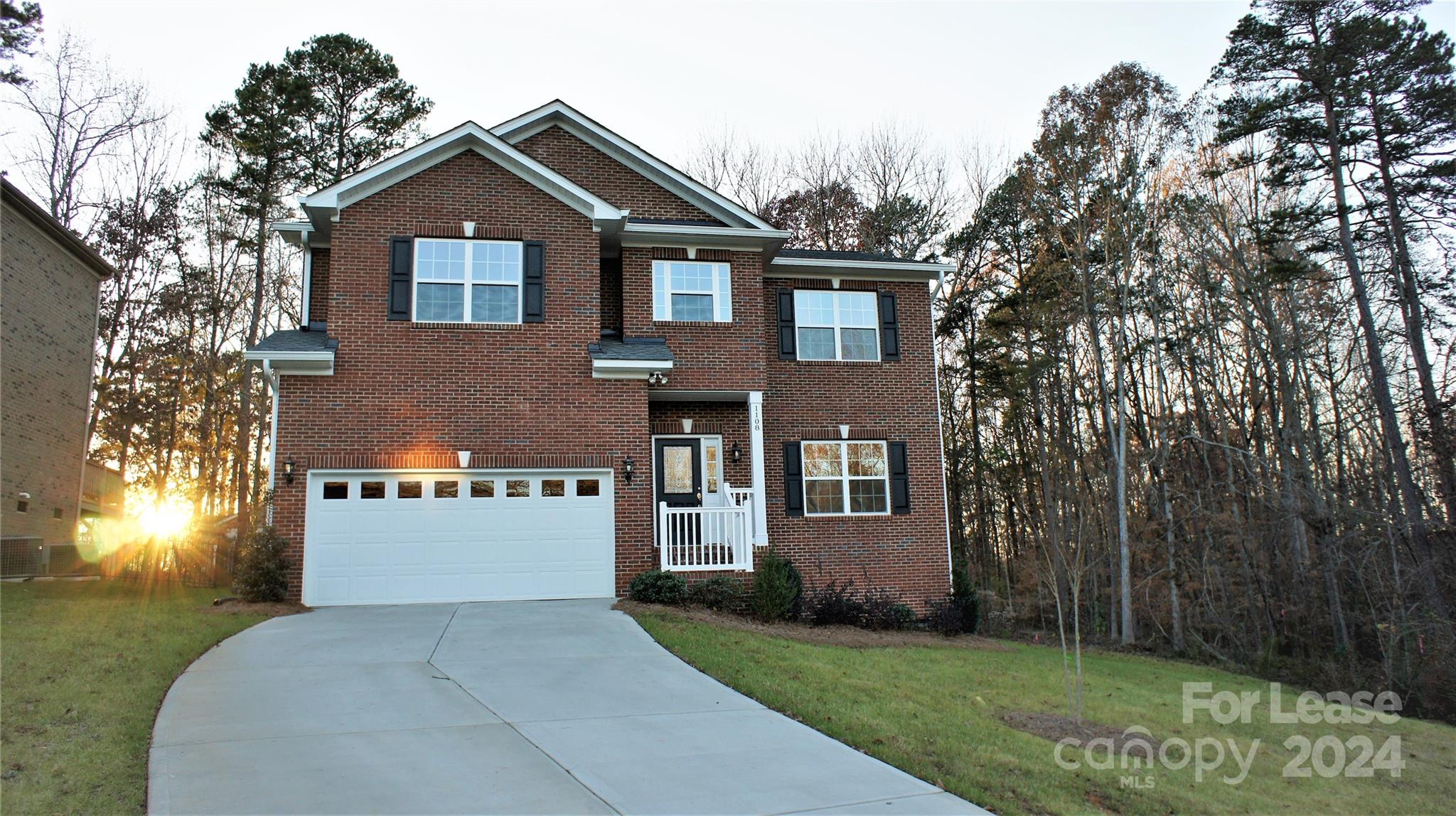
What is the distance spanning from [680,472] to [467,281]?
4.87 meters

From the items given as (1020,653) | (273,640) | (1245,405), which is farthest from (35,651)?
(1245,405)

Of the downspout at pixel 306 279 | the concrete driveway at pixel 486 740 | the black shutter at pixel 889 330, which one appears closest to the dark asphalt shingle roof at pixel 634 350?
the black shutter at pixel 889 330

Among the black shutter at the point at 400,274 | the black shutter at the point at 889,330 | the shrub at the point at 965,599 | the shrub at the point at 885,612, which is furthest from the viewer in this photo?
the black shutter at the point at 889,330

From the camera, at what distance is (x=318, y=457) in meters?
13.2

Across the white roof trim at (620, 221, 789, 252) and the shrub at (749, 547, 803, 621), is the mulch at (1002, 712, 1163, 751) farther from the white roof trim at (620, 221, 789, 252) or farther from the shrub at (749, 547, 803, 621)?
the white roof trim at (620, 221, 789, 252)

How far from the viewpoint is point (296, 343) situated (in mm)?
13375

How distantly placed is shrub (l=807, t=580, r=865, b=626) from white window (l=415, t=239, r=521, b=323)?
670cm

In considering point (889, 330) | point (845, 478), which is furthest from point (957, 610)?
point (889, 330)

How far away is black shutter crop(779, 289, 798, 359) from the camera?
16734 millimetres

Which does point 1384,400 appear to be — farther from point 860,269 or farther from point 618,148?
point 618,148

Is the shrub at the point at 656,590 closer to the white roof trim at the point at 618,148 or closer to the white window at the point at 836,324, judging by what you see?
the white window at the point at 836,324

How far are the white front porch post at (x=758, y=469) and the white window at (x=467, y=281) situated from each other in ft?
14.1

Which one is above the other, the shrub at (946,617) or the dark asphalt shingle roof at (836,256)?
the dark asphalt shingle roof at (836,256)

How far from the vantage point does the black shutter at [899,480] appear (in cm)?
1653
